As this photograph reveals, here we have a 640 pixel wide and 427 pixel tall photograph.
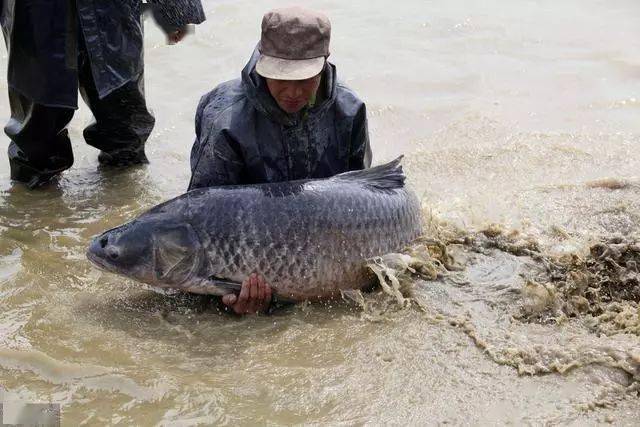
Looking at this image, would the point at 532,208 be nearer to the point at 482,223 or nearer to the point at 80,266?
the point at 482,223

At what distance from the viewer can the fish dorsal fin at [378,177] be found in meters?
4.07

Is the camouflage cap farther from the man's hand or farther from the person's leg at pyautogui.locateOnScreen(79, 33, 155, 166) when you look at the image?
the person's leg at pyautogui.locateOnScreen(79, 33, 155, 166)

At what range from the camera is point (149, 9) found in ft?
17.2

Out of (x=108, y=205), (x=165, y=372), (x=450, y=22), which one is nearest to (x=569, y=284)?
(x=165, y=372)

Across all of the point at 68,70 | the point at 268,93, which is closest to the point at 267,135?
the point at 268,93

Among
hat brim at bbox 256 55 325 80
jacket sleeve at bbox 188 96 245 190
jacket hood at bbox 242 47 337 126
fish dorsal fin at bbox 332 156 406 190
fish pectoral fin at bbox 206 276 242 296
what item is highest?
hat brim at bbox 256 55 325 80

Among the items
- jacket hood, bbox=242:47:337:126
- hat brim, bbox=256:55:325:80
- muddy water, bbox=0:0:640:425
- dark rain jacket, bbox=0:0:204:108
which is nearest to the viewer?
muddy water, bbox=0:0:640:425

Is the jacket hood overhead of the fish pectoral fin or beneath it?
overhead

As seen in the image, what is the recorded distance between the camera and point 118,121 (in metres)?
5.60

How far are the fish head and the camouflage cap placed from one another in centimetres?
85

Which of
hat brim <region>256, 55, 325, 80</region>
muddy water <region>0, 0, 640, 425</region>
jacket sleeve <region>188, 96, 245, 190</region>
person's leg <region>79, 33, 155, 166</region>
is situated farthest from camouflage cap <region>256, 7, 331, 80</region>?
person's leg <region>79, 33, 155, 166</region>

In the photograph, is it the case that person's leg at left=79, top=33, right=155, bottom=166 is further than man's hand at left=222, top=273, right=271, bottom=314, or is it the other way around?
person's leg at left=79, top=33, right=155, bottom=166

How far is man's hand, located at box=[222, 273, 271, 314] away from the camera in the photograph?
3.75 m

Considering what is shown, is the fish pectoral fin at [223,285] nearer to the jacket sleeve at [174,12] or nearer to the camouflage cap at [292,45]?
the camouflage cap at [292,45]
